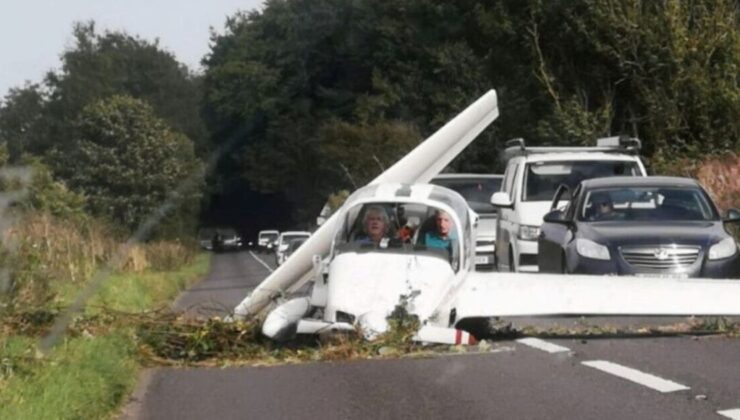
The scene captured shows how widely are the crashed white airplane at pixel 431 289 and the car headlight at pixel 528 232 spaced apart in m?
5.85

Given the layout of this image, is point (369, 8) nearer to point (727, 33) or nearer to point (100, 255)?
point (727, 33)

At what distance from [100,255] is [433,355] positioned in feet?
49.9

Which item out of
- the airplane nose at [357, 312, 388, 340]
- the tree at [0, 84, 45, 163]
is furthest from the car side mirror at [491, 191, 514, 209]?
the tree at [0, 84, 45, 163]

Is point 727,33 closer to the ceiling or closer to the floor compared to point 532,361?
closer to the ceiling

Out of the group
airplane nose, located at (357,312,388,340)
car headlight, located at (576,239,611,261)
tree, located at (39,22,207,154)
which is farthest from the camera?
tree, located at (39,22,207,154)

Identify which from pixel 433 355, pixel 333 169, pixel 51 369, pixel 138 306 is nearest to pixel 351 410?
pixel 51 369

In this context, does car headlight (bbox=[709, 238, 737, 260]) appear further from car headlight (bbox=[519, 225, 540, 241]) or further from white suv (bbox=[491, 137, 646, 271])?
white suv (bbox=[491, 137, 646, 271])

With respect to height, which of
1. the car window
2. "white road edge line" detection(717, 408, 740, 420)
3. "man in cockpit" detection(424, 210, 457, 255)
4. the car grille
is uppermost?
the car window

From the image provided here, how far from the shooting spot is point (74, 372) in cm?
1236

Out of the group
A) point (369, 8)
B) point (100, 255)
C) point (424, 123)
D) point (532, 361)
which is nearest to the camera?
point (532, 361)

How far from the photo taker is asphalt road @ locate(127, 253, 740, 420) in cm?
1107

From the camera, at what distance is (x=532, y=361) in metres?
13.9

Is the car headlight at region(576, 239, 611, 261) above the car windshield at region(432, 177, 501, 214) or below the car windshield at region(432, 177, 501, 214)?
below

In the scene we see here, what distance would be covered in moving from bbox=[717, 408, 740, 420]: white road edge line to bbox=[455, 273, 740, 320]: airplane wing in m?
4.75
